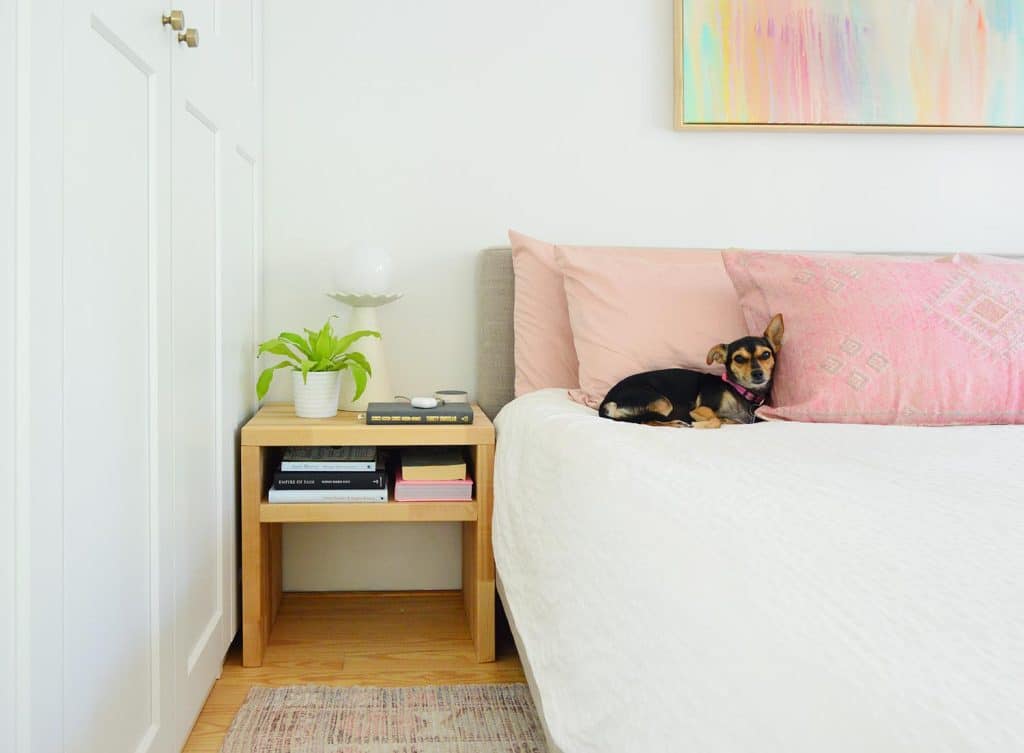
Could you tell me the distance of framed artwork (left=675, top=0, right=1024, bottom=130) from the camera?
7.80ft

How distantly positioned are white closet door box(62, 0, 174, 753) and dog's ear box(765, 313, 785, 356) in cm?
119

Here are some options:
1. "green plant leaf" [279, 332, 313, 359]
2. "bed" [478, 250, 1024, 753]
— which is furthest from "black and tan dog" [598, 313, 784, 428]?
"green plant leaf" [279, 332, 313, 359]

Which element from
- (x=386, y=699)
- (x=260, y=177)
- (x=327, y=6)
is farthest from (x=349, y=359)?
(x=327, y=6)

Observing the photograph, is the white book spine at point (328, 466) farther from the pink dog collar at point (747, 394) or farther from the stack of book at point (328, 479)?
the pink dog collar at point (747, 394)

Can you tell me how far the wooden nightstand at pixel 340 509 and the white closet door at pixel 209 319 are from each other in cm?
4

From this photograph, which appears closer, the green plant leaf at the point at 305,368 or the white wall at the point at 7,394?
the white wall at the point at 7,394

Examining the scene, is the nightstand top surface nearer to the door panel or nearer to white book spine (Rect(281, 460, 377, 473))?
white book spine (Rect(281, 460, 377, 473))

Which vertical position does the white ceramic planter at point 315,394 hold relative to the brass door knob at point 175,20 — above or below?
below

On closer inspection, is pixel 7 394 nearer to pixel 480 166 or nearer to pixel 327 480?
pixel 327 480

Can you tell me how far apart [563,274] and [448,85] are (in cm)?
68

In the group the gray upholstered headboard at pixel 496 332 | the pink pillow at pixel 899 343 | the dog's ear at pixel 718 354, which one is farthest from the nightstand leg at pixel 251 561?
the pink pillow at pixel 899 343

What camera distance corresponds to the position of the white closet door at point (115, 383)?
94cm

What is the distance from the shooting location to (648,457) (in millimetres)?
1251

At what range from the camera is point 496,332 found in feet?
7.57
